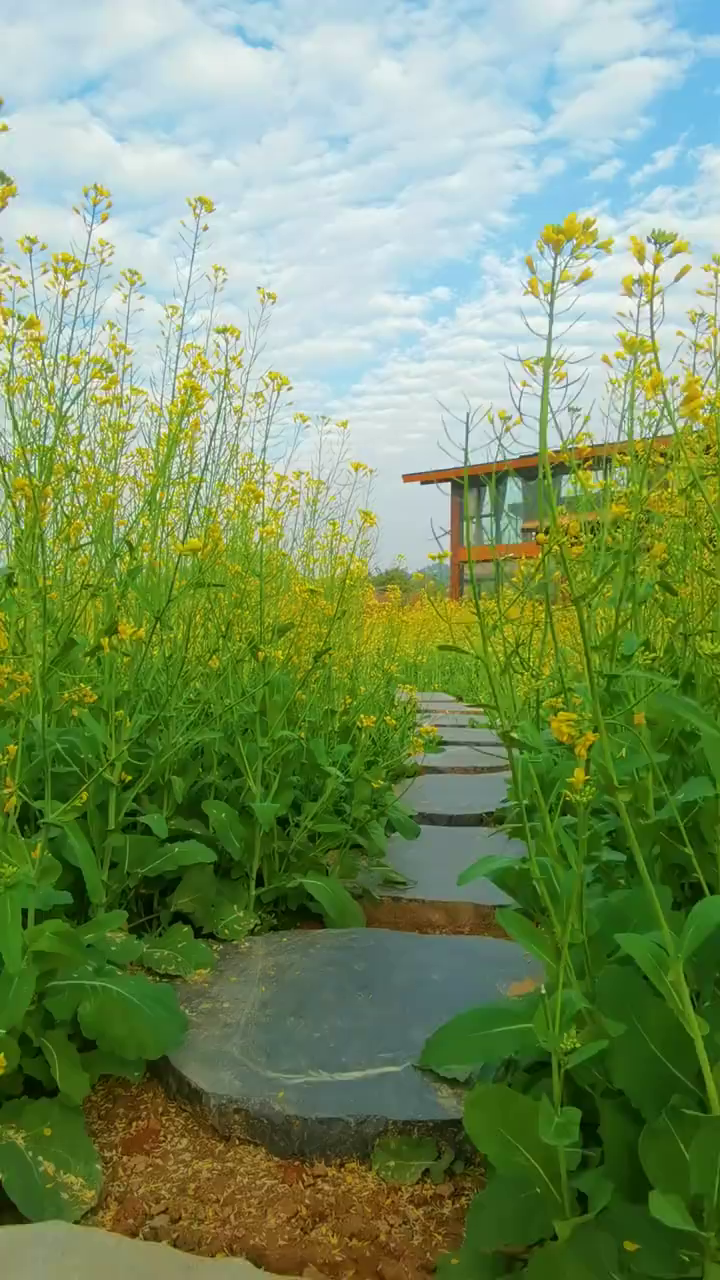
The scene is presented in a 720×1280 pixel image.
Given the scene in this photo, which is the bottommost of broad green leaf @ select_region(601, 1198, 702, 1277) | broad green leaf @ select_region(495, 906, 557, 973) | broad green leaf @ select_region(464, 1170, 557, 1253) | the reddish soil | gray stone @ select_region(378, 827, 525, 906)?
the reddish soil

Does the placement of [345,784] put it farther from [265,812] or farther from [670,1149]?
[670,1149]

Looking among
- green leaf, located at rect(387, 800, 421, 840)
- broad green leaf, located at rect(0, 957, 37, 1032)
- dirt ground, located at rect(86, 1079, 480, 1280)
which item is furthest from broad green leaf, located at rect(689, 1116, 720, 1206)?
green leaf, located at rect(387, 800, 421, 840)

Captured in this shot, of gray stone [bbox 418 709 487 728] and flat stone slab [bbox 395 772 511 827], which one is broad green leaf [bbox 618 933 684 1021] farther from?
gray stone [bbox 418 709 487 728]

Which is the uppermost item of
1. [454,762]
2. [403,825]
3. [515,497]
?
[515,497]

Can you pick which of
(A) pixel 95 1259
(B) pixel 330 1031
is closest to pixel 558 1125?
(A) pixel 95 1259

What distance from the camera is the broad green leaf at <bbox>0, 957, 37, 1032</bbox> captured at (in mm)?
1380

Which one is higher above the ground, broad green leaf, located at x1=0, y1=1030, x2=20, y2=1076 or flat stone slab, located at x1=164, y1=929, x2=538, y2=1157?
broad green leaf, located at x1=0, y1=1030, x2=20, y2=1076

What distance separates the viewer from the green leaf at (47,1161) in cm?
136

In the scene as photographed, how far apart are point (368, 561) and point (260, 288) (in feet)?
3.86

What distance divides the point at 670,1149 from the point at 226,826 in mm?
1504

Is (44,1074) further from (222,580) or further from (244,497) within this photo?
(244,497)

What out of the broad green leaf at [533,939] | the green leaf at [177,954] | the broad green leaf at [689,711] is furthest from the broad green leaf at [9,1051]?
the broad green leaf at [689,711]

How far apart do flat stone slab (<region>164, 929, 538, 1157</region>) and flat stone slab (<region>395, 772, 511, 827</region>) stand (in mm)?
1130

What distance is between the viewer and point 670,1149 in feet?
3.38
